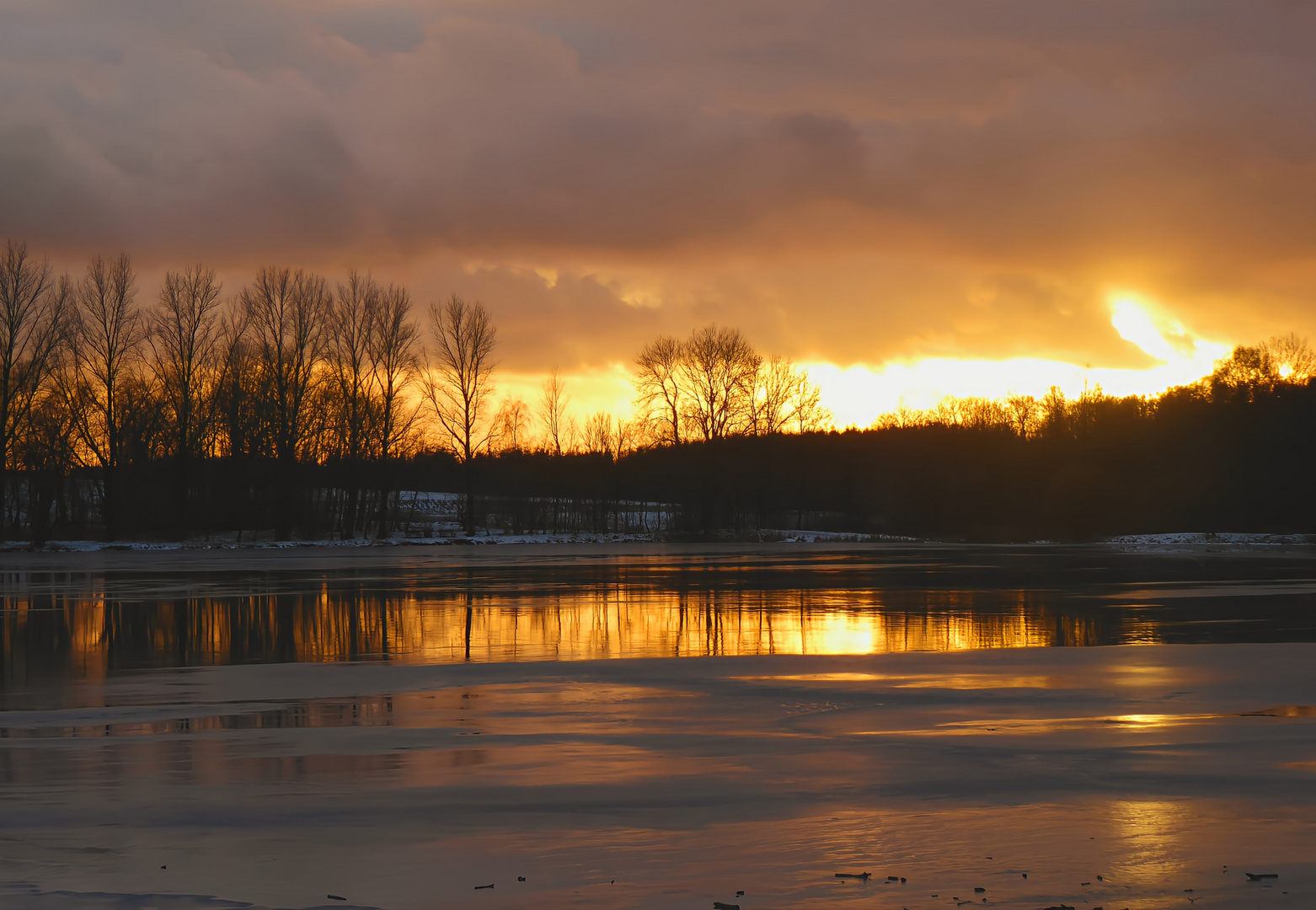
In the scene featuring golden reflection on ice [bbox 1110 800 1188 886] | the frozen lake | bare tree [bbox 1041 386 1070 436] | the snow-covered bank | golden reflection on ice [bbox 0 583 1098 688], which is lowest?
golden reflection on ice [bbox 1110 800 1188 886]

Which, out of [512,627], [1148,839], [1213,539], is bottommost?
[1148,839]

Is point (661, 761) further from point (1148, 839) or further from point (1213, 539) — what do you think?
point (1213, 539)

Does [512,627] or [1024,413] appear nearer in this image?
[512,627]

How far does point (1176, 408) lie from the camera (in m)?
89.4

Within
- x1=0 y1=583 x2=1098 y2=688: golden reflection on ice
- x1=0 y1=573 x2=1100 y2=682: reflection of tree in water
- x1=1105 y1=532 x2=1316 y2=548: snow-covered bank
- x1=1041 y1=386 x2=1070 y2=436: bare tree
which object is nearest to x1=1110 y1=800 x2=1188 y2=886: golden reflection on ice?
x1=0 y1=583 x2=1098 y2=688: golden reflection on ice

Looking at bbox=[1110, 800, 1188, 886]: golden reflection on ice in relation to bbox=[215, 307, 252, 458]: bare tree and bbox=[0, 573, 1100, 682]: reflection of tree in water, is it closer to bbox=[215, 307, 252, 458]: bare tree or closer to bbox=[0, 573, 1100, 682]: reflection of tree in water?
bbox=[0, 573, 1100, 682]: reflection of tree in water

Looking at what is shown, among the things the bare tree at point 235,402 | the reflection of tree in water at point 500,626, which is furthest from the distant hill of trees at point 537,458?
the reflection of tree in water at point 500,626

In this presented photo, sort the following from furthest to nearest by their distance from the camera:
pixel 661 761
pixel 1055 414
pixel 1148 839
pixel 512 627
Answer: pixel 1055 414 → pixel 512 627 → pixel 661 761 → pixel 1148 839

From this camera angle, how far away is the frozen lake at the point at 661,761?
5562 mm

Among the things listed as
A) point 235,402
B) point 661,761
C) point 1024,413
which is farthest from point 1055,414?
point 661,761

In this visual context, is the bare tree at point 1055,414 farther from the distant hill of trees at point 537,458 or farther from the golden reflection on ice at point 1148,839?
the golden reflection on ice at point 1148,839

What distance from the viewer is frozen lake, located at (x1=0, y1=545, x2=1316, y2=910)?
556cm

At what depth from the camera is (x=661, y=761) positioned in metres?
8.33

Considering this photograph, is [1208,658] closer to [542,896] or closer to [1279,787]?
[1279,787]
